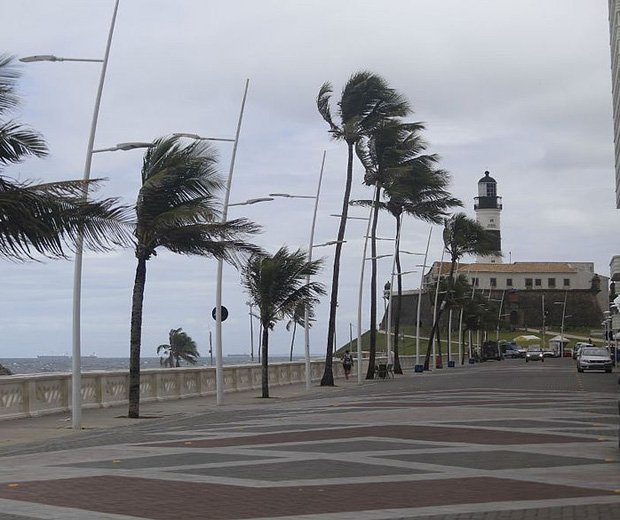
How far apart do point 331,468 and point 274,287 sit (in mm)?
24741

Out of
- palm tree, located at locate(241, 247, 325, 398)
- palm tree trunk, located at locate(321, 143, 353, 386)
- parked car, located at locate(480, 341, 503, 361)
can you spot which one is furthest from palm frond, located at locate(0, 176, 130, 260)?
parked car, located at locate(480, 341, 503, 361)

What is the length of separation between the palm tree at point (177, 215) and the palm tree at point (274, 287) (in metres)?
10.7

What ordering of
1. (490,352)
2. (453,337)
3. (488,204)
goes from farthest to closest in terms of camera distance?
(453,337) → (488,204) → (490,352)

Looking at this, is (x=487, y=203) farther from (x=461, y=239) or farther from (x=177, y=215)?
(x=177, y=215)

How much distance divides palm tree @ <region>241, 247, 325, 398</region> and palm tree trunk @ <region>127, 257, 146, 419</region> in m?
10.6

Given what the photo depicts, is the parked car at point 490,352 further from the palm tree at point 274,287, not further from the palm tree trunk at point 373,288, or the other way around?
the palm tree at point 274,287

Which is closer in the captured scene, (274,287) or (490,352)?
(274,287)

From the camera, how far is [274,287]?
40.4 metres

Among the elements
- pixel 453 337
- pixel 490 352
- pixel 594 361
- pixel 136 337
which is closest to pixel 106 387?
pixel 136 337

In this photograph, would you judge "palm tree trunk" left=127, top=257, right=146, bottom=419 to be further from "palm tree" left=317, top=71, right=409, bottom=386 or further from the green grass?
the green grass

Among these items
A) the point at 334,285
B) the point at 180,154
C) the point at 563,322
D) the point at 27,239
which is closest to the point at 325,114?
the point at 334,285

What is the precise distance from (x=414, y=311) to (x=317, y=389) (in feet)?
392

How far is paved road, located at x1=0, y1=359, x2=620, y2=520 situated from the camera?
1196 cm

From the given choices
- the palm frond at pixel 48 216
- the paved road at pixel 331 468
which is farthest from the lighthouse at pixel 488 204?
the palm frond at pixel 48 216
